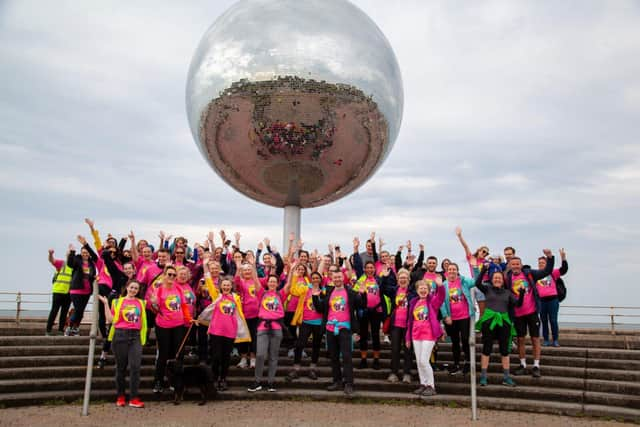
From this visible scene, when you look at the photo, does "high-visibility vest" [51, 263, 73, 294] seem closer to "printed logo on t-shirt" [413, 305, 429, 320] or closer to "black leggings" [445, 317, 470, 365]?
"printed logo on t-shirt" [413, 305, 429, 320]

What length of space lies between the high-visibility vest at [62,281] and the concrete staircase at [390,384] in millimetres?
950

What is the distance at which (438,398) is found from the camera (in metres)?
6.77

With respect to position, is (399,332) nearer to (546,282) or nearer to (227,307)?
(227,307)

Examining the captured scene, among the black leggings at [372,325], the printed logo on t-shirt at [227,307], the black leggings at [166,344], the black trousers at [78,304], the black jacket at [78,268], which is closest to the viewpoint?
the black leggings at [166,344]

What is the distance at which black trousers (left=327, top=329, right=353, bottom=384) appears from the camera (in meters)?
6.95

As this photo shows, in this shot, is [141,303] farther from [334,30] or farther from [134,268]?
[334,30]

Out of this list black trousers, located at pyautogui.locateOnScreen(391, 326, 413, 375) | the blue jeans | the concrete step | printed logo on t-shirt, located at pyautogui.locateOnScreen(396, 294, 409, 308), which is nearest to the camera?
the concrete step

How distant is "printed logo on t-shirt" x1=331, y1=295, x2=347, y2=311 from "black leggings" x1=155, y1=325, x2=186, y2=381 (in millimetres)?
2038

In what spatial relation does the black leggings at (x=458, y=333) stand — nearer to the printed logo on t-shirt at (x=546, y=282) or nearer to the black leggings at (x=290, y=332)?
the printed logo on t-shirt at (x=546, y=282)

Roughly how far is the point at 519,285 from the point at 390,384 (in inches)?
93.2

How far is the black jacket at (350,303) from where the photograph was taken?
7238 mm

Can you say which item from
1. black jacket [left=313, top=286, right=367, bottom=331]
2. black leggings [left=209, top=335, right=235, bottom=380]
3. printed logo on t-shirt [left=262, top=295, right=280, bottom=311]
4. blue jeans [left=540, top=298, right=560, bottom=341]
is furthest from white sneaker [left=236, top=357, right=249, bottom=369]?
blue jeans [left=540, top=298, right=560, bottom=341]

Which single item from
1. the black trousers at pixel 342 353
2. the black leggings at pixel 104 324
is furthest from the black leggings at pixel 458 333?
the black leggings at pixel 104 324

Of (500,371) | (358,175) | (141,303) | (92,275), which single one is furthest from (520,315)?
(92,275)
